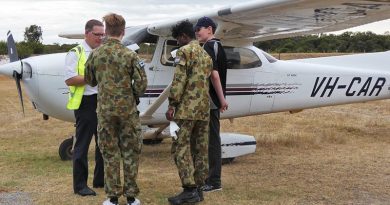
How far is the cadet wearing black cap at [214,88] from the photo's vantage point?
5.10 m

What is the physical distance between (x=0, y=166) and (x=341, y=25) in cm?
501

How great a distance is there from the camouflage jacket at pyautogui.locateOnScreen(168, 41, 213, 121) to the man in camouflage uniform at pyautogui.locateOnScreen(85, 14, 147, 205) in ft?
1.17

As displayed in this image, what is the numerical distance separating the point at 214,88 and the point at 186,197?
1070 millimetres

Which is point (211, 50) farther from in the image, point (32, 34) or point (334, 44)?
point (32, 34)

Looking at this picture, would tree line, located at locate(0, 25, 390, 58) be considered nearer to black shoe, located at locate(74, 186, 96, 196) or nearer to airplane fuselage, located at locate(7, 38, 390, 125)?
airplane fuselage, located at locate(7, 38, 390, 125)

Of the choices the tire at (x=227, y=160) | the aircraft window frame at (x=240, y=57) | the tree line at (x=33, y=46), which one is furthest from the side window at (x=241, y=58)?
the tree line at (x=33, y=46)

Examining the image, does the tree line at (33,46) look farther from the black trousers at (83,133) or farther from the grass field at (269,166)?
the black trousers at (83,133)

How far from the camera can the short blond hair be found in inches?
172

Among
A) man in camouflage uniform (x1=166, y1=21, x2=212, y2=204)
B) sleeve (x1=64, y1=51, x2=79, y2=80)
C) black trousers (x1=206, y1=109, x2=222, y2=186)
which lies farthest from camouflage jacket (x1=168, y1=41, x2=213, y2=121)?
sleeve (x1=64, y1=51, x2=79, y2=80)

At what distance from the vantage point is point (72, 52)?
17.0ft

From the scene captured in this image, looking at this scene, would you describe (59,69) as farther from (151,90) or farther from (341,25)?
(341,25)

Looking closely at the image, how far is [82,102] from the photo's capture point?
17.0 ft

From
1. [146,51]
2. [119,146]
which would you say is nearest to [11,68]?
[146,51]

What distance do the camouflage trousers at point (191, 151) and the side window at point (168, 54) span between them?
2.57 meters
